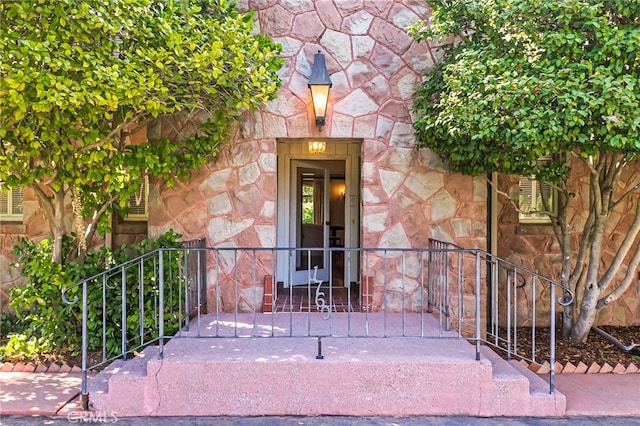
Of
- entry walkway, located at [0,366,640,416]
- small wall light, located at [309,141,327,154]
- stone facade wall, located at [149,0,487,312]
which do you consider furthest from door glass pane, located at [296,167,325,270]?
entry walkway, located at [0,366,640,416]

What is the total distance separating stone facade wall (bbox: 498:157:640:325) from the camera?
205 inches

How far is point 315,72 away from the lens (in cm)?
436

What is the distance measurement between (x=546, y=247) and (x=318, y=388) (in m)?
3.59

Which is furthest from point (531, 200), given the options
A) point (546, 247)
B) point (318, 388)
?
point (318, 388)

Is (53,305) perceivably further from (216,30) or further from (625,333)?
(625,333)

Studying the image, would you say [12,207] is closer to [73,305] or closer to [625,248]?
[73,305]

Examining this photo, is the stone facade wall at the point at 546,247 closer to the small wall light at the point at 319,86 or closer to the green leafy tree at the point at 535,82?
the green leafy tree at the point at 535,82

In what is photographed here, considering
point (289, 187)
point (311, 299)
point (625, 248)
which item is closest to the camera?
point (625, 248)

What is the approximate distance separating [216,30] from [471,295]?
3.59 meters

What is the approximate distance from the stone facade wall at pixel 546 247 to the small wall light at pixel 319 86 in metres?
2.42

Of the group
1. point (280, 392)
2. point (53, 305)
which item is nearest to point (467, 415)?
point (280, 392)

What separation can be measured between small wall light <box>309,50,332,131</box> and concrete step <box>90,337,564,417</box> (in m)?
2.48

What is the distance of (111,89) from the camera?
306 centimetres

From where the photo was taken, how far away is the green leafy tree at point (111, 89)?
290 cm
